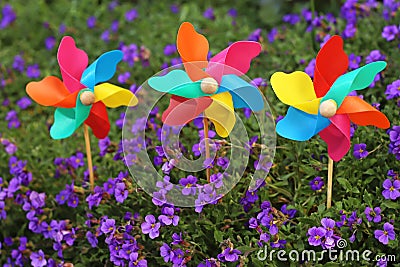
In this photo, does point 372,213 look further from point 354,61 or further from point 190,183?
point 354,61

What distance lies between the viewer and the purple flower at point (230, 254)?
1830mm

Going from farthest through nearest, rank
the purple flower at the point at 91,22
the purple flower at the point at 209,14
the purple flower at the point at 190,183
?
1. the purple flower at the point at 91,22
2. the purple flower at the point at 209,14
3. the purple flower at the point at 190,183

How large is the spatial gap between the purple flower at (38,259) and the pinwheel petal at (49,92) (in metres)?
0.52

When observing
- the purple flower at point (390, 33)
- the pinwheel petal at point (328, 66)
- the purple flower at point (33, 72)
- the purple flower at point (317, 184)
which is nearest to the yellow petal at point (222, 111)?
the pinwheel petal at point (328, 66)

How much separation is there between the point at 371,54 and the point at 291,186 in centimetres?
64

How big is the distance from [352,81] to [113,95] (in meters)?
0.76

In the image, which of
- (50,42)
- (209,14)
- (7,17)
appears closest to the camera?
(209,14)

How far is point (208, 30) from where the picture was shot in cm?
315

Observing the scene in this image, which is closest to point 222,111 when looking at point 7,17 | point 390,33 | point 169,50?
point 390,33

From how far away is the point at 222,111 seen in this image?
186 centimetres

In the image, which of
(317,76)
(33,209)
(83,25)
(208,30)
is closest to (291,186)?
(317,76)

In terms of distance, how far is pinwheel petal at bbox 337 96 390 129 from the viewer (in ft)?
5.71

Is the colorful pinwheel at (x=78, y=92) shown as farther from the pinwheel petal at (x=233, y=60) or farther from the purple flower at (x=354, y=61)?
the purple flower at (x=354, y=61)

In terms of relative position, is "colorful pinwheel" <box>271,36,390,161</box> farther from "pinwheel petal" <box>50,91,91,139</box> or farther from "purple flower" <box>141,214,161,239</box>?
"pinwheel petal" <box>50,91,91,139</box>
